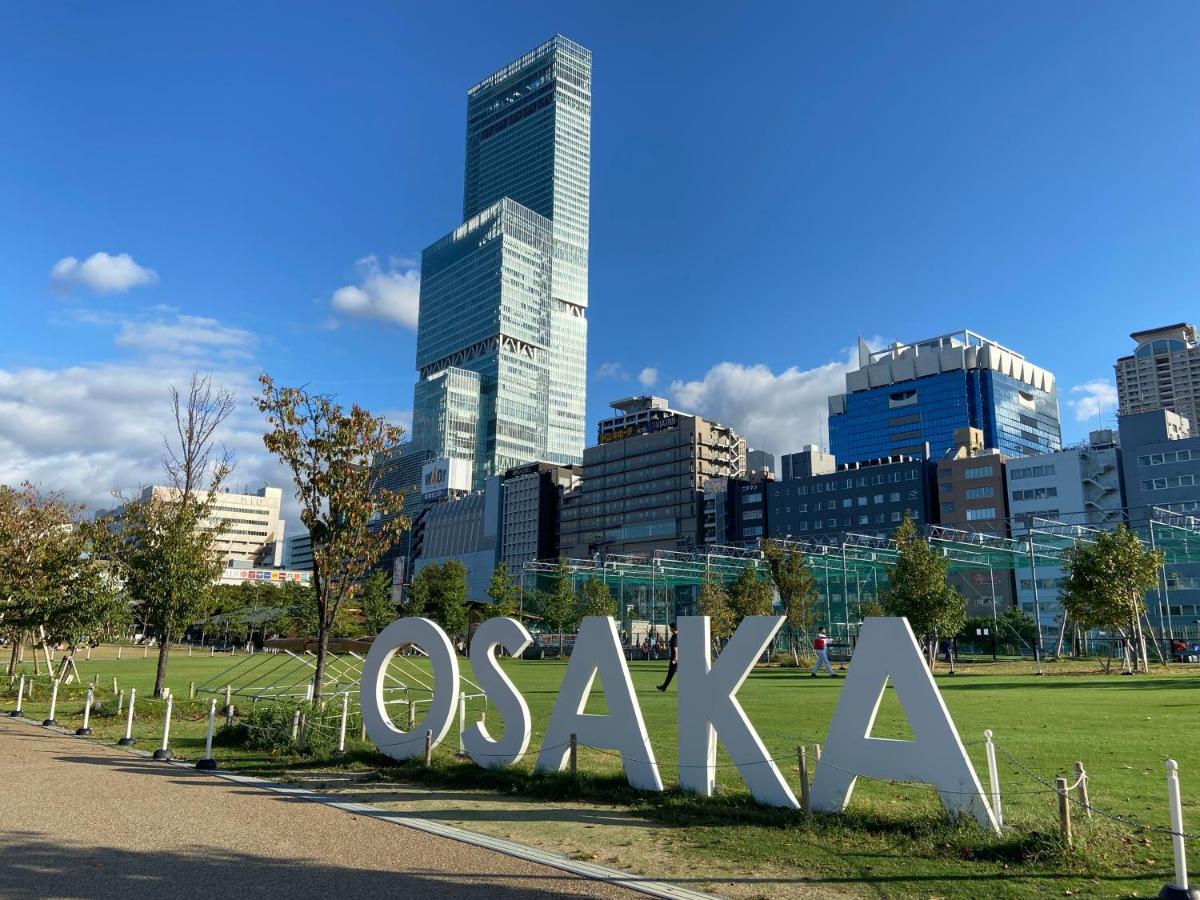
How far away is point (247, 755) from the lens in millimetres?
14125

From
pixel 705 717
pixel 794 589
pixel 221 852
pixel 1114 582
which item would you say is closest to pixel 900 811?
pixel 705 717

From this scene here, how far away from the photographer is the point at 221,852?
27.2 ft

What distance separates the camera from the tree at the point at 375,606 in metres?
72.5

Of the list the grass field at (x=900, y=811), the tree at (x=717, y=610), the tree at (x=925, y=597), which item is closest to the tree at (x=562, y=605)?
the tree at (x=717, y=610)

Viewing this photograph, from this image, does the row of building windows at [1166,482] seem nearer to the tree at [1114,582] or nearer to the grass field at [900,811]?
the tree at [1114,582]

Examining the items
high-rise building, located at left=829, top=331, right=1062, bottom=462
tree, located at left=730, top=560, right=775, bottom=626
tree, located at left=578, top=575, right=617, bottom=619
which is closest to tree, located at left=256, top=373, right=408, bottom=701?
tree, located at left=730, top=560, right=775, bottom=626

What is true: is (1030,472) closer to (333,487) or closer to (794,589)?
(794,589)

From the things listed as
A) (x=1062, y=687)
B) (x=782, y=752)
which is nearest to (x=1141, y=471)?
(x=1062, y=687)

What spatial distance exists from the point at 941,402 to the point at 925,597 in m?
112

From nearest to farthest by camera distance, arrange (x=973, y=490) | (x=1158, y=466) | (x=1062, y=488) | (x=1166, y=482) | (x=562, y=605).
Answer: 1. (x=562, y=605)
2. (x=1166, y=482)
3. (x=1158, y=466)
4. (x=1062, y=488)
5. (x=973, y=490)

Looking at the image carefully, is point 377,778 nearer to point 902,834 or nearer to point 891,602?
point 902,834

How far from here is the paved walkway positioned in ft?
23.5

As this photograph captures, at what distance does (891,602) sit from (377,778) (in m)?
29.7

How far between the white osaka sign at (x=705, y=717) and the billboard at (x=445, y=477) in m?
163
